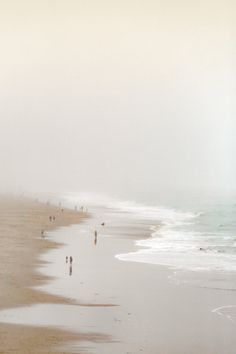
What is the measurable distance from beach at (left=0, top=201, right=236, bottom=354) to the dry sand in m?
0.03

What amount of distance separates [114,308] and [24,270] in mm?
6973

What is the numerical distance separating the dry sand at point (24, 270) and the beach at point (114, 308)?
1.3 inches

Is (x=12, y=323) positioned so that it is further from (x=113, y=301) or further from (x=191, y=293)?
(x=191, y=293)

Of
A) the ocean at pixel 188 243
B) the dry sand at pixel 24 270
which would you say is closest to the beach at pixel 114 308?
the dry sand at pixel 24 270

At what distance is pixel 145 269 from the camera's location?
25109 mm

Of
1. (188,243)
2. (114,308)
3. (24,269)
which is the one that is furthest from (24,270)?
(188,243)

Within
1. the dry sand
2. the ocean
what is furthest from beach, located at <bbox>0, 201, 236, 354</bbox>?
the ocean

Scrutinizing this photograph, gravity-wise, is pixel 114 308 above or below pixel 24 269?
below

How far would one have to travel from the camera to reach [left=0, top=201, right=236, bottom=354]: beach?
49.6ft

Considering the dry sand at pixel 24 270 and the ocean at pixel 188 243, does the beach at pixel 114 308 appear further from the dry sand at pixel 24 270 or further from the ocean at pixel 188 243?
the ocean at pixel 188 243

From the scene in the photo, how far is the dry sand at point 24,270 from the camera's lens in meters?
15.1

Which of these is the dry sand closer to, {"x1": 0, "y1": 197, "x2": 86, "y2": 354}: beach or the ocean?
{"x1": 0, "y1": 197, "x2": 86, "y2": 354}: beach

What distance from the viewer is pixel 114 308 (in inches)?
728

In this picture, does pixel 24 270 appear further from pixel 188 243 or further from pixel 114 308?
pixel 188 243
